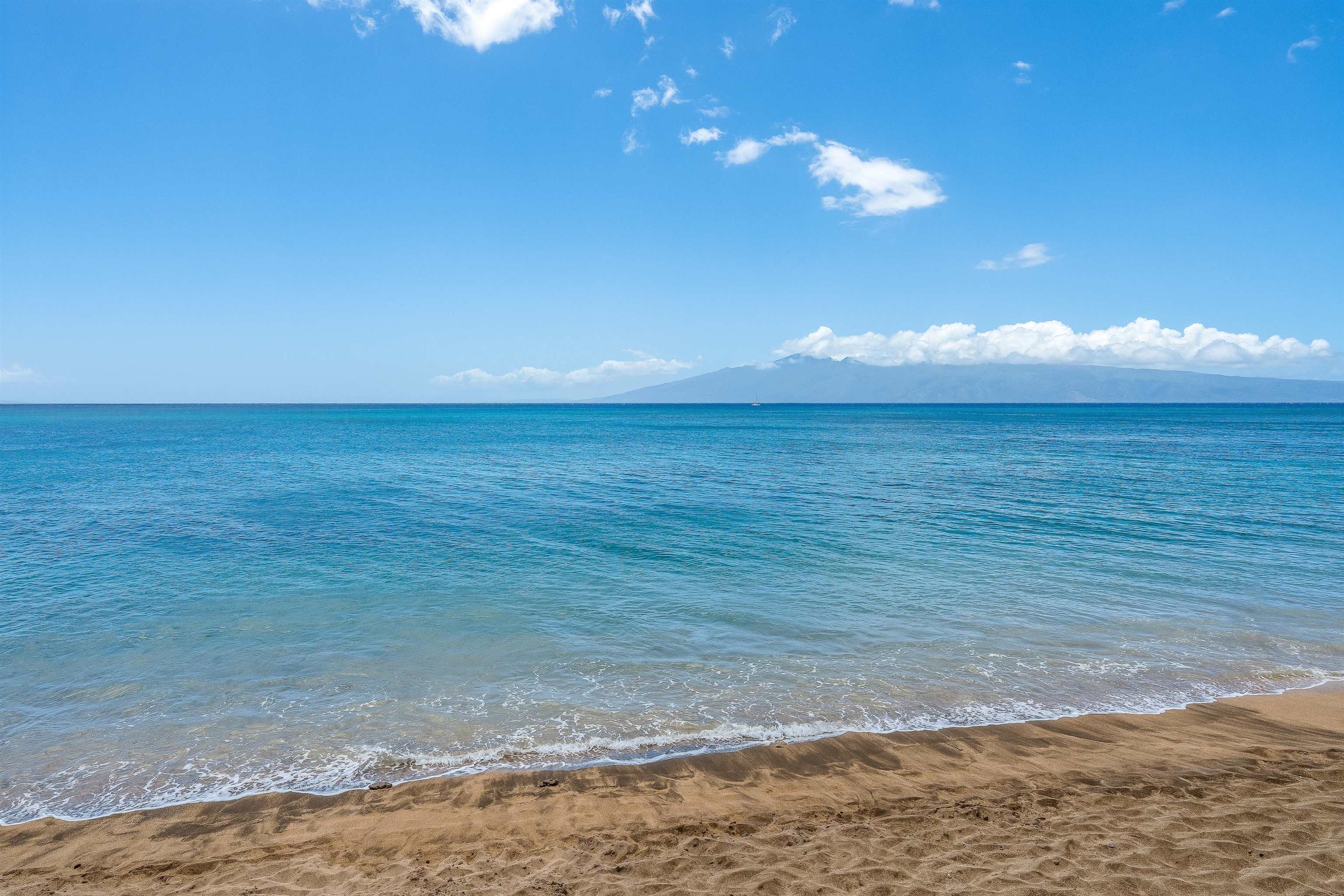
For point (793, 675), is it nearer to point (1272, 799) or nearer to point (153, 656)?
point (1272, 799)

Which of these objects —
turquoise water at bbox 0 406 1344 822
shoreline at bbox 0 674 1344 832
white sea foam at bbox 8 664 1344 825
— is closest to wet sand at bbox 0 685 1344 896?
shoreline at bbox 0 674 1344 832

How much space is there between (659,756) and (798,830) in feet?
9.86

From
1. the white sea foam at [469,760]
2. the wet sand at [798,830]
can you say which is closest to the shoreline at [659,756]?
the white sea foam at [469,760]

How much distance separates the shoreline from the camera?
9.90 metres

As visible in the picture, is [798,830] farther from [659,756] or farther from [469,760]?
[469,760]

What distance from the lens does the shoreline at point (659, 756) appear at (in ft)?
32.5

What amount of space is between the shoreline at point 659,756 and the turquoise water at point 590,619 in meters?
0.12

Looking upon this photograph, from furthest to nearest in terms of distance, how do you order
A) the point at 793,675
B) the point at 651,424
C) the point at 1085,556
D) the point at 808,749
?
1. the point at 651,424
2. the point at 1085,556
3. the point at 793,675
4. the point at 808,749

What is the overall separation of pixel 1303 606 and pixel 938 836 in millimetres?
17822

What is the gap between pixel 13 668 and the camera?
1464 centimetres

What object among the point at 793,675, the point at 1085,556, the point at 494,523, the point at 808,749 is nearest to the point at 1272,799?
the point at 808,749

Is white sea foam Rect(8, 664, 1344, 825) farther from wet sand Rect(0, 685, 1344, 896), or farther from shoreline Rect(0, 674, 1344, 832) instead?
wet sand Rect(0, 685, 1344, 896)

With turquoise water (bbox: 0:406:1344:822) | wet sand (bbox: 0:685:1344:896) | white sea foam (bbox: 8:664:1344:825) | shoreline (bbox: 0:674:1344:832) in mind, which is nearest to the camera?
wet sand (bbox: 0:685:1344:896)

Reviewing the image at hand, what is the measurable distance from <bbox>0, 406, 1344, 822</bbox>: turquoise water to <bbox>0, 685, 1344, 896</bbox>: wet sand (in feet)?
2.90
